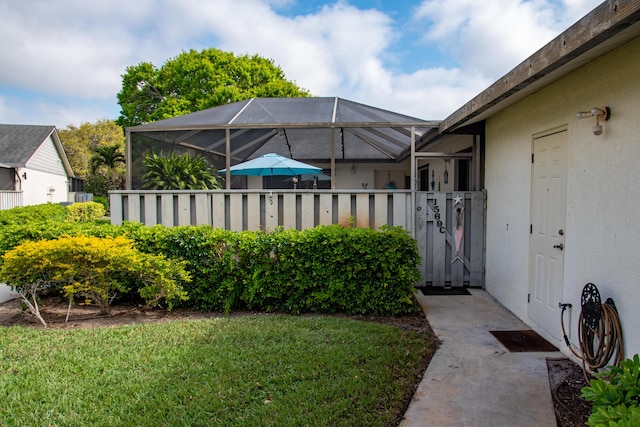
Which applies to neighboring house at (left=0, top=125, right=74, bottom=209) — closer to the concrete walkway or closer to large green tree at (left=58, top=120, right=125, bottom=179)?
large green tree at (left=58, top=120, right=125, bottom=179)

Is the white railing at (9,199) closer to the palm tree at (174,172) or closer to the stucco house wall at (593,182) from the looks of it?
the palm tree at (174,172)

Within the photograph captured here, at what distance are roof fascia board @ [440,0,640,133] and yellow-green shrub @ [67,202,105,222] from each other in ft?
49.3

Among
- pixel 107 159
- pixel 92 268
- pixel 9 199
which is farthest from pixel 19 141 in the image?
pixel 92 268

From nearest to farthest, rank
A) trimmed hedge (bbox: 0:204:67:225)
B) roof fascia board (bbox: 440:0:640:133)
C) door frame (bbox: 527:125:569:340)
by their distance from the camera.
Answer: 1. roof fascia board (bbox: 440:0:640:133)
2. door frame (bbox: 527:125:569:340)
3. trimmed hedge (bbox: 0:204:67:225)

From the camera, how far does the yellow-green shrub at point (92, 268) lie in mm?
4676

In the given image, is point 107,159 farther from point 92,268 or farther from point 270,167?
point 92,268

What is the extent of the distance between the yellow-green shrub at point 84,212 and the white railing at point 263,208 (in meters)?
9.74

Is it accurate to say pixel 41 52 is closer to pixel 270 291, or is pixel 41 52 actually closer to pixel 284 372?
pixel 270 291

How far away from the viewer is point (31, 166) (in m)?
22.1

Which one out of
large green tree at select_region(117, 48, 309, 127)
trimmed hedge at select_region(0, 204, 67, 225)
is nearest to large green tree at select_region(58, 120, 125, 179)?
large green tree at select_region(117, 48, 309, 127)

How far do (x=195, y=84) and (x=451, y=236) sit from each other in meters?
23.6

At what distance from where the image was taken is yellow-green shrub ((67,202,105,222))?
50.1 feet

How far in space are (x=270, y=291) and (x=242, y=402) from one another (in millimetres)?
2277

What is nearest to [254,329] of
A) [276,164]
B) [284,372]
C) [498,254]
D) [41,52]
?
[284,372]
